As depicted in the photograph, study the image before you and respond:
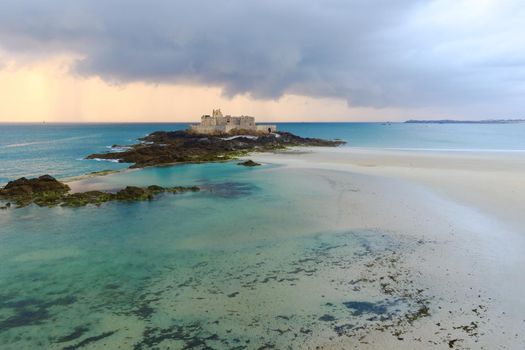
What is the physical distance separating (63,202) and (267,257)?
15.7 metres

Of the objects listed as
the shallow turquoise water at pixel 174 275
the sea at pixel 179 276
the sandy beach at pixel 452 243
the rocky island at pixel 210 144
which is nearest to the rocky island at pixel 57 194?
the sea at pixel 179 276

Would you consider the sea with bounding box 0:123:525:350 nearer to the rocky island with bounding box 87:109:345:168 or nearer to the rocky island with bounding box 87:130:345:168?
the rocky island with bounding box 87:130:345:168

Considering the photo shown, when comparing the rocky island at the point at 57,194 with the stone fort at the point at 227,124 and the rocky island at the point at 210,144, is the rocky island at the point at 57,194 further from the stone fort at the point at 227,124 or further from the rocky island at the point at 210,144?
the stone fort at the point at 227,124

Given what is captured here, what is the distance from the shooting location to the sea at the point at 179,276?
9.03 meters

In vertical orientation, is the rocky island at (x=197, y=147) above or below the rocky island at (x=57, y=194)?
above

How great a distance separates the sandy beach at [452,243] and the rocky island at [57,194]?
1287cm

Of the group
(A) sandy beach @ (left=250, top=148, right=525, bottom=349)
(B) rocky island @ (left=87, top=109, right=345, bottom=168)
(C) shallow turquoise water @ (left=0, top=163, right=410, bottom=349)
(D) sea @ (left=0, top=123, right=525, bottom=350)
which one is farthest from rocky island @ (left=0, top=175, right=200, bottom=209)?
(B) rocky island @ (left=87, top=109, right=345, bottom=168)

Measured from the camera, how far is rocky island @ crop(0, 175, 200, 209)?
23.0m

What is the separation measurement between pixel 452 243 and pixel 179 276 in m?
10.9

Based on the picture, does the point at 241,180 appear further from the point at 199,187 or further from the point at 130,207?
the point at 130,207

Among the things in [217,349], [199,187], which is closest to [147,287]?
[217,349]

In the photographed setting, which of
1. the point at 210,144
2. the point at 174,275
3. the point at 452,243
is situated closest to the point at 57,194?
the point at 174,275

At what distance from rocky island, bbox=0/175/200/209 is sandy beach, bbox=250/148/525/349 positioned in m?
12.9

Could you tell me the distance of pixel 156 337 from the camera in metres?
8.81
